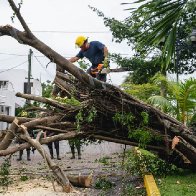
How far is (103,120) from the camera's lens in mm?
9867

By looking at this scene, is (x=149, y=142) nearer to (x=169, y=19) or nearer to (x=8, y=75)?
(x=169, y=19)

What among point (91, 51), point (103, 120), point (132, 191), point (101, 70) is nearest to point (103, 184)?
point (132, 191)

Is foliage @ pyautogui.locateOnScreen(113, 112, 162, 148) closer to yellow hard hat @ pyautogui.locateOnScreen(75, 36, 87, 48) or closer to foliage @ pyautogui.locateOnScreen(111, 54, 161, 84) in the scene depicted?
yellow hard hat @ pyautogui.locateOnScreen(75, 36, 87, 48)

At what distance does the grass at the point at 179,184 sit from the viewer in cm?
846

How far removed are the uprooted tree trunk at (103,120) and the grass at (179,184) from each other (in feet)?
1.62

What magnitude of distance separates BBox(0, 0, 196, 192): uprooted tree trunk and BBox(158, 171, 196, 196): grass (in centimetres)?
49

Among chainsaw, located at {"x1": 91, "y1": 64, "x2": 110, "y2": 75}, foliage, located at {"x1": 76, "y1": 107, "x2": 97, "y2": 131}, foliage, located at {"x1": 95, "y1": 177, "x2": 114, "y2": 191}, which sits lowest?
foliage, located at {"x1": 95, "y1": 177, "x2": 114, "y2": 191}

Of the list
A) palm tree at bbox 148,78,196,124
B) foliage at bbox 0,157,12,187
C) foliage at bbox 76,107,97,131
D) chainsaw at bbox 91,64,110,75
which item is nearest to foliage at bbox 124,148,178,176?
palm tree at bbox 148,78,196,124

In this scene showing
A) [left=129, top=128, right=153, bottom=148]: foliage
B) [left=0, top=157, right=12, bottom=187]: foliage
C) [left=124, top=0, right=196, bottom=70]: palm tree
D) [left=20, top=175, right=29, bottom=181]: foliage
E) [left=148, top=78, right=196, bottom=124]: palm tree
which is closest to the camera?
[left=124, top=0, right=196, bottom=70]: palm tree

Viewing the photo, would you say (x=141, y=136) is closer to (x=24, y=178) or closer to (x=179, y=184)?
(x=179, y=184)

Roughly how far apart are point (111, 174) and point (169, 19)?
4.34 m

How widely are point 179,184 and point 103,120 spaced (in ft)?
6.25

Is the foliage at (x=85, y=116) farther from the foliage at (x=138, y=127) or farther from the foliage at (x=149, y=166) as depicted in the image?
the foliage at (x=149, y=166)

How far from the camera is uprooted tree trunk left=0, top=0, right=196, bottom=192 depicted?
30.2 ft
